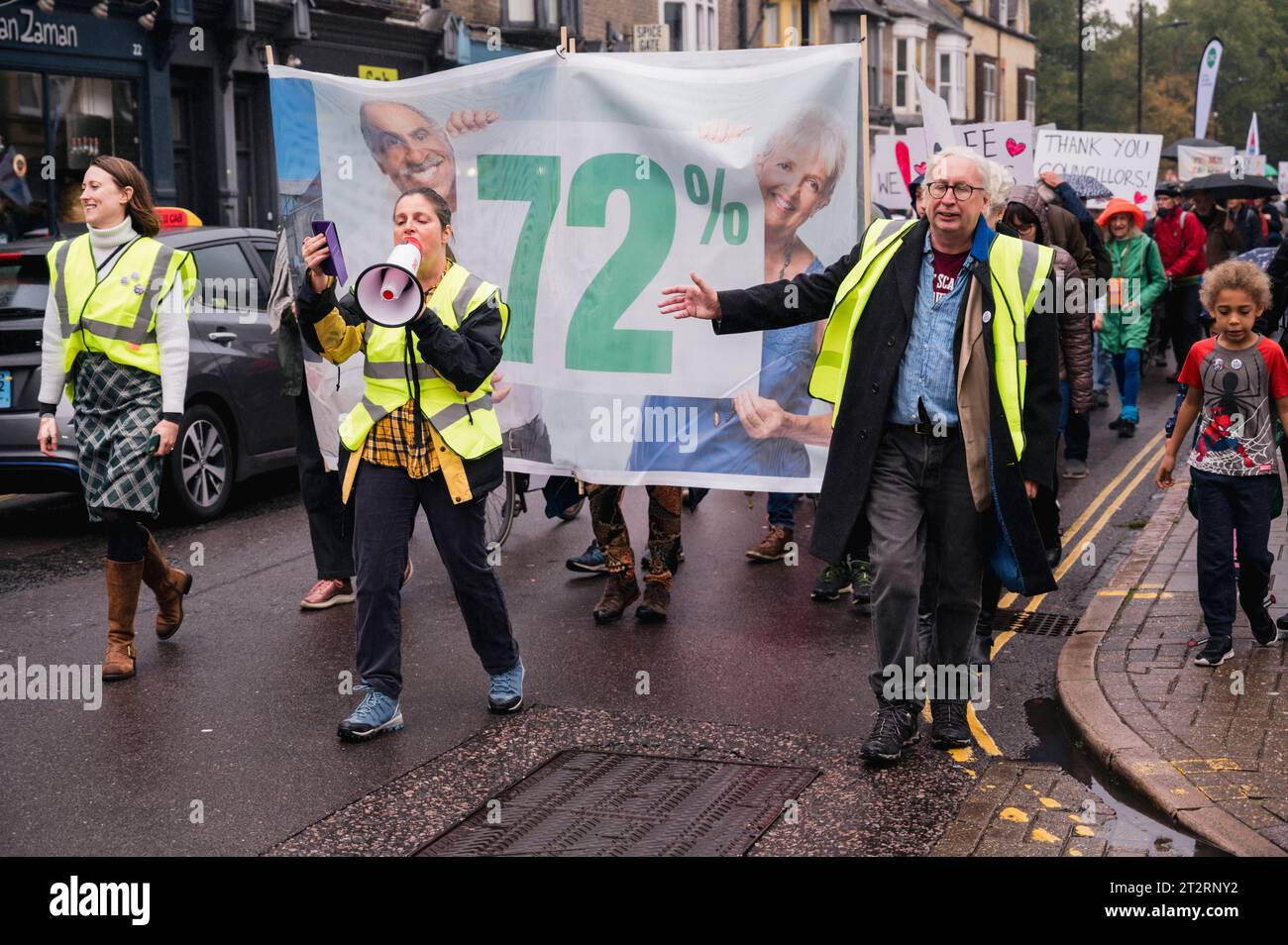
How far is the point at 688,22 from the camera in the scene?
34.2 meters

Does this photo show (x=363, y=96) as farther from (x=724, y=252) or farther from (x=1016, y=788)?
(x=1016, y=788)

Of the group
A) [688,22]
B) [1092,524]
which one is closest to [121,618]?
[1092,524]

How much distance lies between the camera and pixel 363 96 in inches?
295

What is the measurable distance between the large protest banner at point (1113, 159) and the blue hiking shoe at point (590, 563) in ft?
31.9

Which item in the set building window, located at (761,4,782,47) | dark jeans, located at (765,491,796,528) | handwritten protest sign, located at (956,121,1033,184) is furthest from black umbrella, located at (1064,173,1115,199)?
building window, located at (761,4,782,47)

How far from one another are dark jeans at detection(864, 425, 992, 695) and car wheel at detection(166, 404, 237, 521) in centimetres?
531

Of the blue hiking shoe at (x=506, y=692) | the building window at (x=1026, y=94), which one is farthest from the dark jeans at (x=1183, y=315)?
the building window at (x=1026, y=94)

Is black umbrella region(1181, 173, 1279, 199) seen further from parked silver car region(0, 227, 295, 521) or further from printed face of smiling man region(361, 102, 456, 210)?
printed face of smiling man region(361, 102, 456, 210)

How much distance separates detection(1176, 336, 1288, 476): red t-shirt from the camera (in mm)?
6293

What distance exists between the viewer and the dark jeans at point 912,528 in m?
5.28

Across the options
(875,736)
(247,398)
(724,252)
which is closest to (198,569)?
(247,398)

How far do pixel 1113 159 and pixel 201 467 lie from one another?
1079cm

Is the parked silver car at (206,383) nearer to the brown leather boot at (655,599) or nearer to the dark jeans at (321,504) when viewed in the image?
the dark jeans at (321,504)

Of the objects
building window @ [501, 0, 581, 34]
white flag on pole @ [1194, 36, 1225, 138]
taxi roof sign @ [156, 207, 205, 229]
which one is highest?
building window @ [501, 0, 581, 34]
